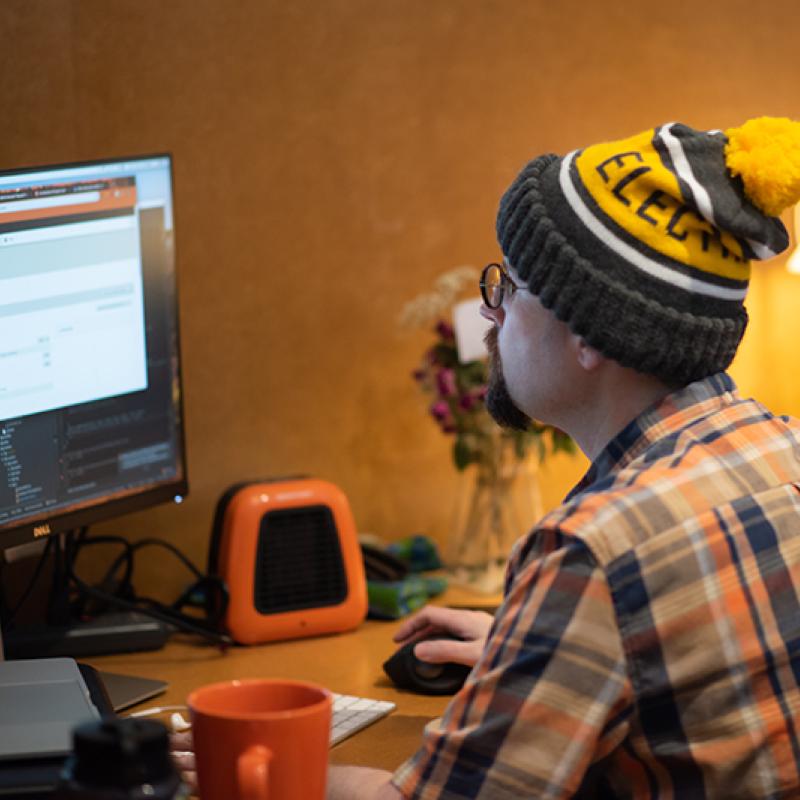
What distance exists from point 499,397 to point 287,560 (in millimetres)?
585

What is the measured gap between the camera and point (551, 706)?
3.38 feet

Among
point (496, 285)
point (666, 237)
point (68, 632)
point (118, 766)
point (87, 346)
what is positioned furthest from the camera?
point (68, 632)

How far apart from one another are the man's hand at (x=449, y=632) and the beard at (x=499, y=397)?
0.24 meters

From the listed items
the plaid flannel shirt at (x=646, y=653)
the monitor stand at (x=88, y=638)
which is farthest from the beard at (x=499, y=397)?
the monitor stand at (x=88, y=638)

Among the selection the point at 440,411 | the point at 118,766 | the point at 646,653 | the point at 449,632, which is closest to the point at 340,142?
the point at 440,411

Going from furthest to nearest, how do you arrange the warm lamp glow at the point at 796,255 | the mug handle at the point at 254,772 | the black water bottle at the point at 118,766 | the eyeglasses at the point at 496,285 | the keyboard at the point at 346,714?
the warm lamp glow at the point at 796,255
the keyboard at the point at 346,714
the eyeglasses at the point at 496,285
the mug handle at the point at 254,772
the black water bottle at the point at 118,766

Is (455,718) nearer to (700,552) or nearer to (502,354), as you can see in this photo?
(700,552)

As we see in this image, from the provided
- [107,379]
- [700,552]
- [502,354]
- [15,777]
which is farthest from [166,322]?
[700,552]

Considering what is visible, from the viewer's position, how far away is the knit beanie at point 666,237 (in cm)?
120

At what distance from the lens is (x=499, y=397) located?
1464mm

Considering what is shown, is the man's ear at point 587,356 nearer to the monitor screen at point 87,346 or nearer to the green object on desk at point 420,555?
the monitor screen at point 87,346

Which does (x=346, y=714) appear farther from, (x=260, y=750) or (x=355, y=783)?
(x=260, y=750)

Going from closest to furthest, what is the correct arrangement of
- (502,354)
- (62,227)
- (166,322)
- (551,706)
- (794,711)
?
(551,706), (794,711), (502,354), (62,227), (166,322)

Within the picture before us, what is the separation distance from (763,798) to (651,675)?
0.51 feet
